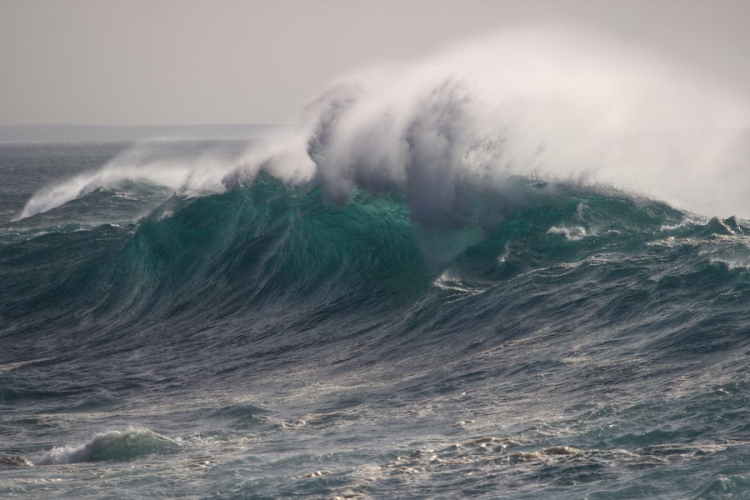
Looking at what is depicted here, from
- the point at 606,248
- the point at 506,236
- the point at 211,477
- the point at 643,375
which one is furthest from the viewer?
the point at 506,236

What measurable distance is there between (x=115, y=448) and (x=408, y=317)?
595 centimetres

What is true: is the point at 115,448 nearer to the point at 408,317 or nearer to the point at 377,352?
the point at 377,352

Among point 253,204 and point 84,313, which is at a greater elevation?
point 253,204

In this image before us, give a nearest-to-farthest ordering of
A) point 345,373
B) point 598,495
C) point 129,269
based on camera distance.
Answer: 1. point 598,495
2. point 345,373
3. point 129,269

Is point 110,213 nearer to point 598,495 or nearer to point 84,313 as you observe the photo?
point 84,313

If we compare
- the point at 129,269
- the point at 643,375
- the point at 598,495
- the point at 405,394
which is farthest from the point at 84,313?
the point at 598,495

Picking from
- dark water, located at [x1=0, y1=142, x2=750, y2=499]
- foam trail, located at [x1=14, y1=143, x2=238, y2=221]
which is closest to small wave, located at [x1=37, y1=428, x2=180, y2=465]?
dark water, located at [x1=0, y1=142, x2=750, y2=499]

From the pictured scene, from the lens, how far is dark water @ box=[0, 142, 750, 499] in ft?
24.2

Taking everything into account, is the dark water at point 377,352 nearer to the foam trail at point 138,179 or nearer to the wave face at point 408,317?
the wave face at point 408,317

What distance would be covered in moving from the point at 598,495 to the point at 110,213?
25985mm

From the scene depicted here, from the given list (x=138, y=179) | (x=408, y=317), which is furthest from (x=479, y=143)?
(x=138, y=179)

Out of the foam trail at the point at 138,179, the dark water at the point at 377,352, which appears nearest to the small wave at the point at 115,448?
the dark water at the point at 377,352

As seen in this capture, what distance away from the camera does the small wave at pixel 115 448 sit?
334 inches

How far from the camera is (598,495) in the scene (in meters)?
6.45
